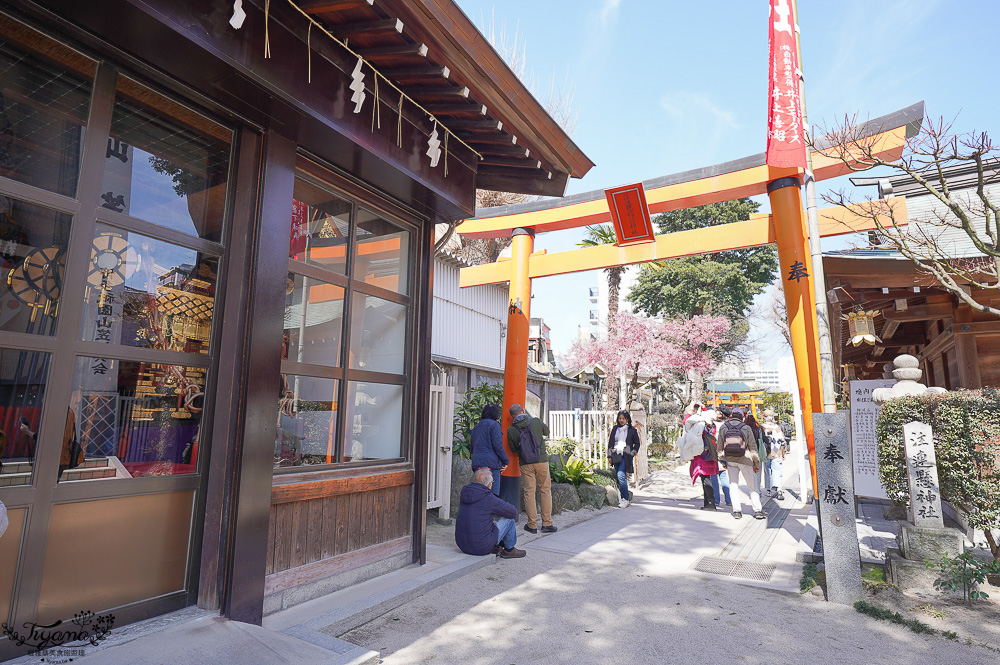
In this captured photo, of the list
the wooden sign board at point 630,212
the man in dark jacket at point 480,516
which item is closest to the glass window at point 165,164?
the man in dark jacket at point 480,516

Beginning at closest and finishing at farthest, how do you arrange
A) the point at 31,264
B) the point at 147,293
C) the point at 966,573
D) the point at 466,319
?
the point at 31,264
the point at 147,293
the point at 966,573
the point at 466,319

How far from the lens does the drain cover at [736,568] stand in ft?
17.4

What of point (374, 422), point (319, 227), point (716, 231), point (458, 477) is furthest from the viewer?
point (458, 477)

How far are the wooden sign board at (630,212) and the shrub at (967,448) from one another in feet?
12.7

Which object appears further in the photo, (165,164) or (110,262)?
(165,164)

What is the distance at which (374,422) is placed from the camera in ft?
16.2

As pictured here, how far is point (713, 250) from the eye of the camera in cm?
770

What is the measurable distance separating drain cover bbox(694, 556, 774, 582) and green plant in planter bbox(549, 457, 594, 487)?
3.66m

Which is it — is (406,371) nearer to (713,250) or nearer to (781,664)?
(781,664)

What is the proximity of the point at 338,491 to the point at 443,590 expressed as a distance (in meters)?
1.33

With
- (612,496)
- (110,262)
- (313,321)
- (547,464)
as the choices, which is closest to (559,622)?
(313,321)

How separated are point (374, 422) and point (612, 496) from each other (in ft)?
20.1

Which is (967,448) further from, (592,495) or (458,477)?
Result: (458,477)

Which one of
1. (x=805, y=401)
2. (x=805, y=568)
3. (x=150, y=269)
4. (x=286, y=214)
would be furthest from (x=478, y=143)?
(x=805, y=568)
